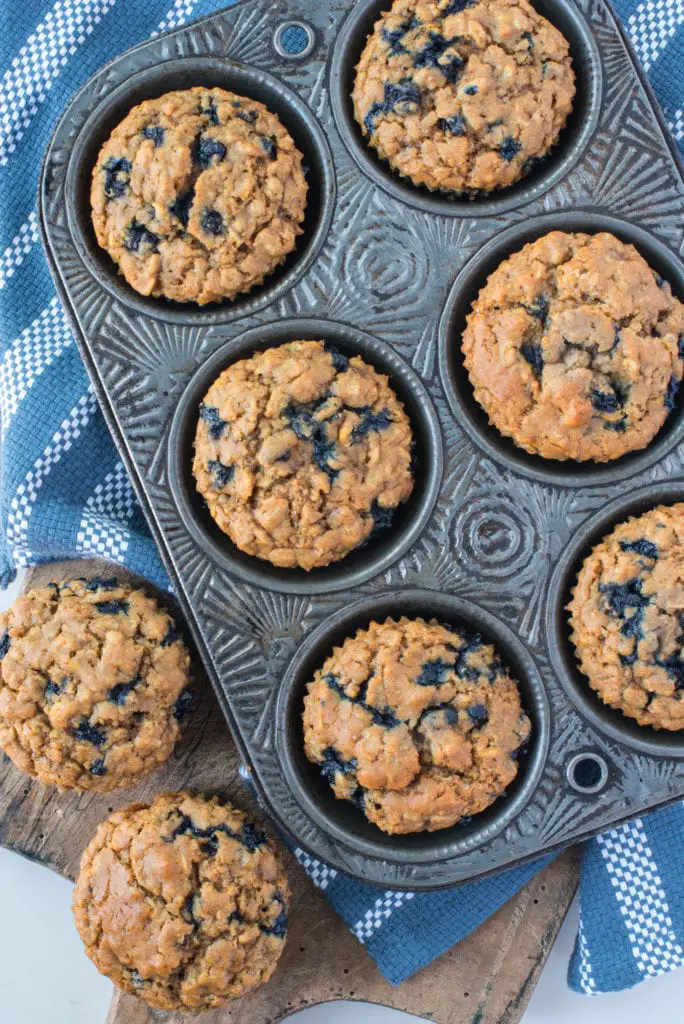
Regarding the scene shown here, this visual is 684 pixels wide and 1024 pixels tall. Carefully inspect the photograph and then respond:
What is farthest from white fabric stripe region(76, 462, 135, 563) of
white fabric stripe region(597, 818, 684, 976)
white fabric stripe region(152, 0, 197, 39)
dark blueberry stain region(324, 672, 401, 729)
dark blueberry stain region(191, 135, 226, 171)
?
white fabric stripe region(597, 818, 684, 976)

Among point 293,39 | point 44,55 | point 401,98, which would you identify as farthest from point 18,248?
point 401,98

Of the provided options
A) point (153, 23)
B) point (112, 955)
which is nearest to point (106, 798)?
point (112, 955)

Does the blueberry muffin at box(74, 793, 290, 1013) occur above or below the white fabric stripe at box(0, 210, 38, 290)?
below

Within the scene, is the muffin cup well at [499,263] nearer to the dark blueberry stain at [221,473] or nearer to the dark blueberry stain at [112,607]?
the dark blueberry stain at [221,473]

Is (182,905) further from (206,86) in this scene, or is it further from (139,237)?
(206,86)

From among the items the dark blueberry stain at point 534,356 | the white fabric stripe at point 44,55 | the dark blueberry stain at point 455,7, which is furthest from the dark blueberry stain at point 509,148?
the white fabric stripe at point 44,55

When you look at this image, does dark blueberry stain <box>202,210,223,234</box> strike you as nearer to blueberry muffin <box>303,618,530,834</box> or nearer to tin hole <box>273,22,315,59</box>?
tin hole <box>273,22,315,59</box>
